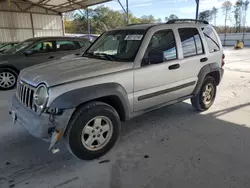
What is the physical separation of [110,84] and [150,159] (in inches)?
43.0

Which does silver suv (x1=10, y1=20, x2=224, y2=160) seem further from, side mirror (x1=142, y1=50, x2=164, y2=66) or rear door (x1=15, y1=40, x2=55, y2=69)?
rear door (x1=15, y1=40, x2=55, y2=69)

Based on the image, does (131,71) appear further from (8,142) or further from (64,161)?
(8,142)

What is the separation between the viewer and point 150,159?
2.64 meters

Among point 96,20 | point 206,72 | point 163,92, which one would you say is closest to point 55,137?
point 163,92

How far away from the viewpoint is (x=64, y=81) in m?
2.35

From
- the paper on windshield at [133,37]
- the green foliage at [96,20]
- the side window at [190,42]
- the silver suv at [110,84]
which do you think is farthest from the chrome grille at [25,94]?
the green foliage at [96,20]

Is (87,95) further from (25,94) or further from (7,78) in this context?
(7,78)

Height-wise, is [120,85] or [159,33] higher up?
[159,33]

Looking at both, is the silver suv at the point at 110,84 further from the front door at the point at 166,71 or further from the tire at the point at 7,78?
the tire at the point at 7,78

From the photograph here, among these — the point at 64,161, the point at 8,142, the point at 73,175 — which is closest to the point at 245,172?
the point at 73,175

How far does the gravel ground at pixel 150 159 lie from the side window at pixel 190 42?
1256 mm

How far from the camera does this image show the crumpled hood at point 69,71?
2.40m

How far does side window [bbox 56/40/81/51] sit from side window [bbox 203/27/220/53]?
456cm

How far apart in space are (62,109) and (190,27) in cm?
272
